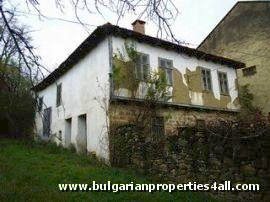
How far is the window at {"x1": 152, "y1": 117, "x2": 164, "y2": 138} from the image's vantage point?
1348cm

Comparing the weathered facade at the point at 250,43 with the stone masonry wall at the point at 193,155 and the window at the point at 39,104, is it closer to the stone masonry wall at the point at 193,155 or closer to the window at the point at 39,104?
the stone masonry wall at the point at 193,155

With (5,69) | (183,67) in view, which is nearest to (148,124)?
(183,67)

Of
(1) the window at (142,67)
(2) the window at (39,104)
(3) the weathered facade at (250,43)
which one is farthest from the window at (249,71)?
(2) the window at (39,104)

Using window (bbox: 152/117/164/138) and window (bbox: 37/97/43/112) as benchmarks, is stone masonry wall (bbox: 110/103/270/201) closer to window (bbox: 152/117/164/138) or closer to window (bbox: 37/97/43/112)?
window (bbox: 152/117/164/138)

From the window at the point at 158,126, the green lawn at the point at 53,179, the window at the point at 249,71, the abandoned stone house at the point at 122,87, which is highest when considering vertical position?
the window at the point at 249,71

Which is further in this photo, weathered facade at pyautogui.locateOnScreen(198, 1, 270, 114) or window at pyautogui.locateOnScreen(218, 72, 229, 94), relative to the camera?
weathered facade at pyautogui.locateOnScreen(198, 1, 270, 114)

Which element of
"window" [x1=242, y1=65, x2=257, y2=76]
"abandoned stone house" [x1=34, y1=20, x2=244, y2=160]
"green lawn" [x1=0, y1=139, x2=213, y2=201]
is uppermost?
"window" [x1=242, y1=65, x2=257, y2=76]

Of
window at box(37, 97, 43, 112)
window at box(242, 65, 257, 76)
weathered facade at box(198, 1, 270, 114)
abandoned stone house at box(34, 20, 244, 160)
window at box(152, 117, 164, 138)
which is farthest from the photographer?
window at box(242, 65, 257, 76)

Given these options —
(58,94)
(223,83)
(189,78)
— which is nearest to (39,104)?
(189,78)

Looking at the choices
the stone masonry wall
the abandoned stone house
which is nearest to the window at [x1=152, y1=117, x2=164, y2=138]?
the abandoned stone house

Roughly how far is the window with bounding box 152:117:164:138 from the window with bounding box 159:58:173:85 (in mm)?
1958

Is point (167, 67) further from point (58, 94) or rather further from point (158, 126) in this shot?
point (58, 94)

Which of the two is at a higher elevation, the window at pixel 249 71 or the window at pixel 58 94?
the window at pixel 249 71

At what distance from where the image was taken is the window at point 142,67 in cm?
1377
